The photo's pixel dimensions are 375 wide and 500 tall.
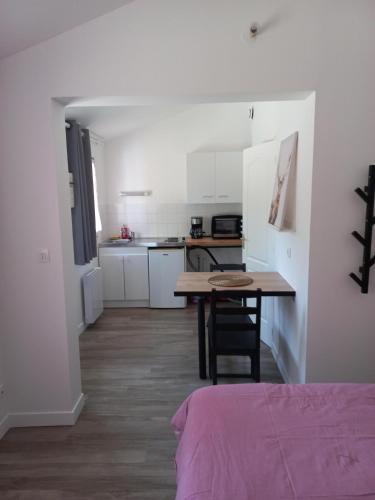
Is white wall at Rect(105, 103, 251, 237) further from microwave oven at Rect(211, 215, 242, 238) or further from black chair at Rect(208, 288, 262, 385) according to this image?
black chair at Rect(208, 288, 262, 385)

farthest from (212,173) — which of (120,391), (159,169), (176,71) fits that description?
(120,391)

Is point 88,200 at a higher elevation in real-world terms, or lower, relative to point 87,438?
higher

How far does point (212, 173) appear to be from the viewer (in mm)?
4938

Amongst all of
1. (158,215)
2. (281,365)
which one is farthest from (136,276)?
(281,365)

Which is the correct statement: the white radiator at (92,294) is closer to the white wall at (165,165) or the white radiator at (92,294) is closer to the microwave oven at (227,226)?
the white wall at (165,165)

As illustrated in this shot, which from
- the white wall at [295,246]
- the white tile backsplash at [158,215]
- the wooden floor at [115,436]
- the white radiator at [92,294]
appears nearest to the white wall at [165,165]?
the white tile backsplash at [158,215]

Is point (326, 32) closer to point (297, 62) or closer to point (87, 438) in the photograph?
point (297, 62)

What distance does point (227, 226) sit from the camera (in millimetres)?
5055

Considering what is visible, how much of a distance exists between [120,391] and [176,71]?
94.1 inches

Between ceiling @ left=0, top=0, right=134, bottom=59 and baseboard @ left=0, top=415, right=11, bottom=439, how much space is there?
2.33 metres

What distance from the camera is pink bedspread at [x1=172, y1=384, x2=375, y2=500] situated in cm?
110

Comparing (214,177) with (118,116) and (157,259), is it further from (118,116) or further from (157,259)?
(118,116)

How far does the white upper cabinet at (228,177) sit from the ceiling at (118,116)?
93cm

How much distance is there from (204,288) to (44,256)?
46.3 inches
